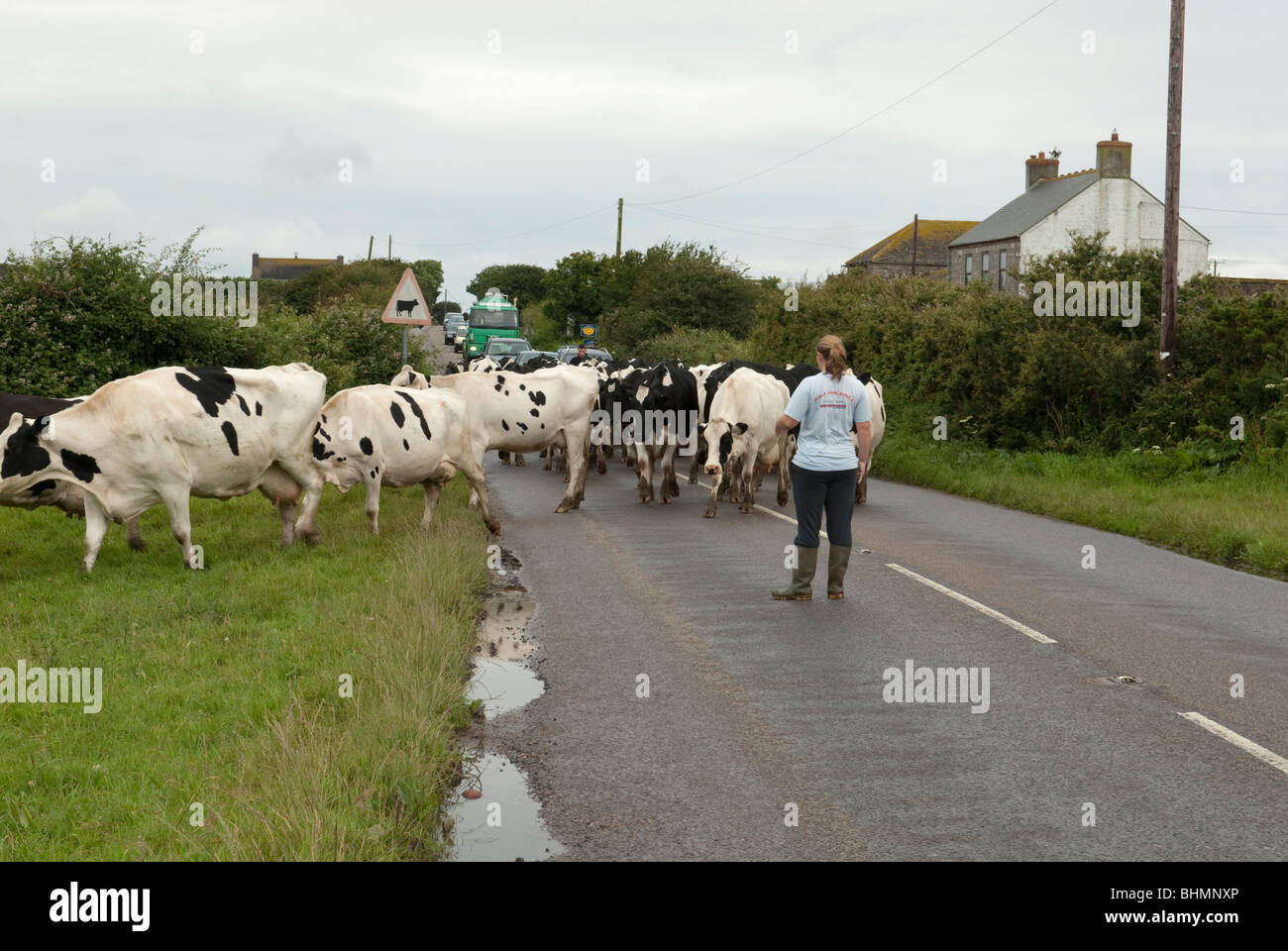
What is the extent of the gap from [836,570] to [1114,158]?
55638mm

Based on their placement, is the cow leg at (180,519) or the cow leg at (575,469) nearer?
the cow leg at (180,519)

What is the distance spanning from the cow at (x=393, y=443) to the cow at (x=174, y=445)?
0.54 metres

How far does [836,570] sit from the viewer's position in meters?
11.1

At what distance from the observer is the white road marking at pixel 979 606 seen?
9.52 metres

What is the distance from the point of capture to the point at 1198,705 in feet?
25.1

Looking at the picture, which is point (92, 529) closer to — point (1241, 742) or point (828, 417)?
point (828, 417)

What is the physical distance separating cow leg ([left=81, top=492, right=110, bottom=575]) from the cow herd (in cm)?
1

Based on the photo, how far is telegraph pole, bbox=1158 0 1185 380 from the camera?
20.6m

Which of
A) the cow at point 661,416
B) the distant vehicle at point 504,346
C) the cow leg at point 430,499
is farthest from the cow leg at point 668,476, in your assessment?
the distant vehicle at point 504,346

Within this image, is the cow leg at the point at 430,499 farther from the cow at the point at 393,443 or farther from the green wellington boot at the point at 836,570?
the green wellington boot at the point at 836,570

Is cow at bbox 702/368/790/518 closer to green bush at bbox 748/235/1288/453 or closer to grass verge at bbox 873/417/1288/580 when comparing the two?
grass verge at bbox 873/417/1288/580

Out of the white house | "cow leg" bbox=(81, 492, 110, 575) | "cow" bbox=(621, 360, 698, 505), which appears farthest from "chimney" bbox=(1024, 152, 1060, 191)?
"cow leg" bbox=(81, 492, 110, 575)

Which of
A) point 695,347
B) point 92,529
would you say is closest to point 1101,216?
point 695,347

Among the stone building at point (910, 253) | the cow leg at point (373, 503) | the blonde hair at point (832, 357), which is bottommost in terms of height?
the cow leg at point (373, 503)
